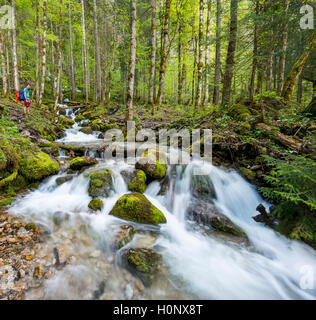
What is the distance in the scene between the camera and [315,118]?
16.7 ft

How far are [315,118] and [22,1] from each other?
20896 millimetres

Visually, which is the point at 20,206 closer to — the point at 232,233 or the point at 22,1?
the point at 232,233

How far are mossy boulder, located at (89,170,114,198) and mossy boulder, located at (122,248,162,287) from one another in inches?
83.1

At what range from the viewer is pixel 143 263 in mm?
3037

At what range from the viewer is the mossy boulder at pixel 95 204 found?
14.6 feet

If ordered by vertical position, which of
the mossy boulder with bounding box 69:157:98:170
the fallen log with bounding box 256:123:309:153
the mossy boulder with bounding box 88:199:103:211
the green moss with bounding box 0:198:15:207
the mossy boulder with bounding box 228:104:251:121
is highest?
the mossy boulder with bounding box 228:104:251:121

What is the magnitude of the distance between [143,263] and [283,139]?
4967mm

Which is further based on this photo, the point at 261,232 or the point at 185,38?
the point at 185,38

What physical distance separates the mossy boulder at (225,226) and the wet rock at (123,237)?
78.1 inches

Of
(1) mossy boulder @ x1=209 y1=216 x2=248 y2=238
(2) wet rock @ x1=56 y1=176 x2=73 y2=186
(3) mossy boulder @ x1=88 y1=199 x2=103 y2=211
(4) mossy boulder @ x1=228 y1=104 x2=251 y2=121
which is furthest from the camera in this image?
(4) mossy boulder @ x1=228 y1=104 x2=251 y2=121

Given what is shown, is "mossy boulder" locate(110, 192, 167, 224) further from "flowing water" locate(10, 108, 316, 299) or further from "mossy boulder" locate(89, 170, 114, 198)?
"mossy boulder" locate(89, 170, 114, 198)

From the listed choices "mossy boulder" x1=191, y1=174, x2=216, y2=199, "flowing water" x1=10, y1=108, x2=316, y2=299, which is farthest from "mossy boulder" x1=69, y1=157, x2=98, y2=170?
"mossy boulder" x1=191, y1=174, x2=216, y2=199

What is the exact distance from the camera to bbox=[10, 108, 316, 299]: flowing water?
2682mm
